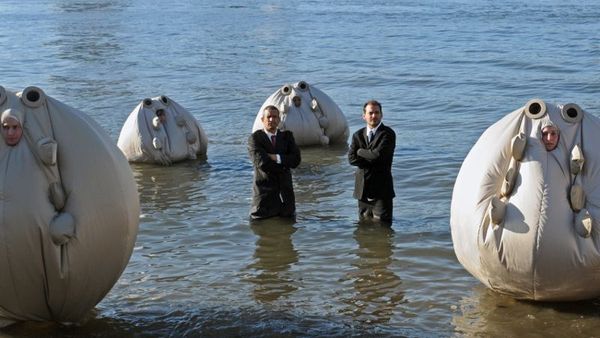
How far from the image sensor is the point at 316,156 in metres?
15.8

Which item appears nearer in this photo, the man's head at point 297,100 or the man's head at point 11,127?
the man's head at point 11,127

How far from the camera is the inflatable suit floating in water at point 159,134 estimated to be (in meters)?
15.0

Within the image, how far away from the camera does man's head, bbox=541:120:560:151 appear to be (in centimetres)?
843

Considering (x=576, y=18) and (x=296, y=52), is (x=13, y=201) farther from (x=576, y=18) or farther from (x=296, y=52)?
(x=576, y=18)

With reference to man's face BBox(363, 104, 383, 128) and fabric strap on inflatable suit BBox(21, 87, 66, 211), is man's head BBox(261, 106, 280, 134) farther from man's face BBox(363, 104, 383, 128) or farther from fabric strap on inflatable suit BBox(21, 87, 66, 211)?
fabric strap on inflatable suit BBox(21, 87, 66, 211)

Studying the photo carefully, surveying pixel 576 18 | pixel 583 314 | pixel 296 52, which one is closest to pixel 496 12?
pixel 576 18

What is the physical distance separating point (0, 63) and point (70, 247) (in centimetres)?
2717

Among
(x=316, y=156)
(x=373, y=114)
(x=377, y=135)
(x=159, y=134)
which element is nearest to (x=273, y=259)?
(x=377, y=135)

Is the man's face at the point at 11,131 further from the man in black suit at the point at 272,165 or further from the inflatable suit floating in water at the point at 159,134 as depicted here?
the inflatable suit floating in water at the point at 159,134

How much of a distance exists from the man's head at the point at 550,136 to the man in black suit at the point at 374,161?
107 inches

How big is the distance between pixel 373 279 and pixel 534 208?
2194 mm

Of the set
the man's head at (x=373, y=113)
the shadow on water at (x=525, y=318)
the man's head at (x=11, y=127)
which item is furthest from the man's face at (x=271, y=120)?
the man's head at (x=11, y=127)

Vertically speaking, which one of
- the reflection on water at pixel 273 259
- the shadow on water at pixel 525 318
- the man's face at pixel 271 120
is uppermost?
the man's face at pixel 271 120

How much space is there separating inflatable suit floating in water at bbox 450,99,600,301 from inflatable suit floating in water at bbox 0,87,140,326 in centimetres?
282
